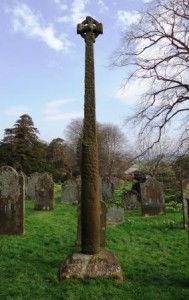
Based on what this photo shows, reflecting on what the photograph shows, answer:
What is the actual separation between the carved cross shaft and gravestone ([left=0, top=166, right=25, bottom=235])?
483cm

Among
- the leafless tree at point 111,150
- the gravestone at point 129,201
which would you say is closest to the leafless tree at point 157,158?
the gravestone at point 129,201

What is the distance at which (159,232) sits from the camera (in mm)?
12016

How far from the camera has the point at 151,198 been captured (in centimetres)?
1584

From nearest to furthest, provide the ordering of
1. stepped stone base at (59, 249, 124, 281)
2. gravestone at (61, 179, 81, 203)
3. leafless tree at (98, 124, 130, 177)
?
stepped stone base at (59, 249, 124, 281), gravestone at (61, 179, 81, 203), leafless tree at (98, 124, 130, 177)

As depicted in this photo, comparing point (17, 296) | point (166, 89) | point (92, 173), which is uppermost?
point (166, 89)

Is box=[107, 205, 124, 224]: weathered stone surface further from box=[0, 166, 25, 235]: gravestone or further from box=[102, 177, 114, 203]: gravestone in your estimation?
box=[102, 177, 114, 203]: gravestone

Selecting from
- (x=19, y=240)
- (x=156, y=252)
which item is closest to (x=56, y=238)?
(x=19, y=240)

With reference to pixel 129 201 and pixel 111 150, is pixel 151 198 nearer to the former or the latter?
pixel 129 201

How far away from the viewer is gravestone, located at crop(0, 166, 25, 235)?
10711 mm

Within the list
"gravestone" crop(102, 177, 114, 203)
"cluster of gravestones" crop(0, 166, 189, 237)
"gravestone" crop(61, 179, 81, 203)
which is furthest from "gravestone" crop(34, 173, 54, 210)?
"gravestone" crop(102, 177, 114, 203)

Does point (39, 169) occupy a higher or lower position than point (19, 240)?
higher

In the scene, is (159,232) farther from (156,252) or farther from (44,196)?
(44,196)

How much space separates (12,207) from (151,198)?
22.8 feet

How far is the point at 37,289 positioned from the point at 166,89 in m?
16.9
